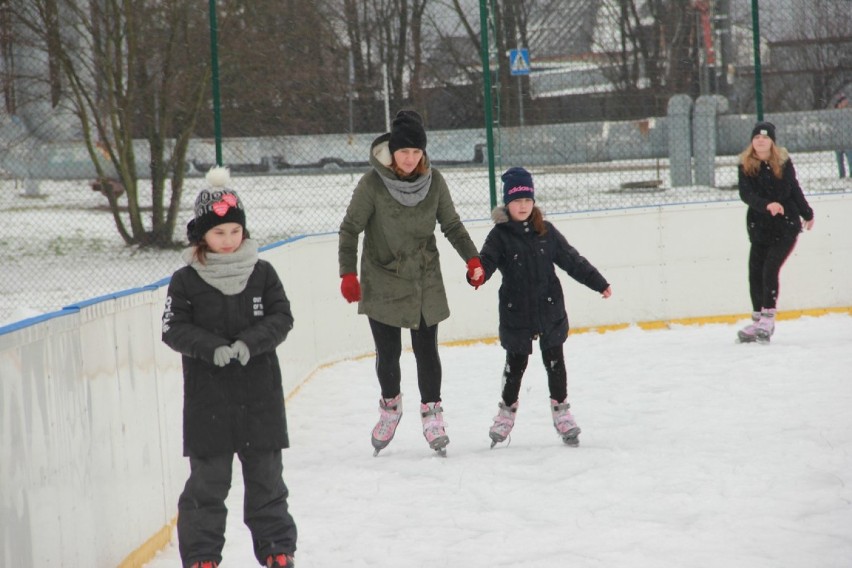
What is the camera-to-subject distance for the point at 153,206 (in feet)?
38.3

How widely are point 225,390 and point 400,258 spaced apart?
1.84 m

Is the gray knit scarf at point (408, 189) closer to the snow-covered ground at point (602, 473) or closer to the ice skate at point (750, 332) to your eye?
the snow-covered ground at point (602, 473)

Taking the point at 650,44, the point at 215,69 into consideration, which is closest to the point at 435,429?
the point at 215,69

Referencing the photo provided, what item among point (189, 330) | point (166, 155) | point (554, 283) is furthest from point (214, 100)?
point (189, 330)

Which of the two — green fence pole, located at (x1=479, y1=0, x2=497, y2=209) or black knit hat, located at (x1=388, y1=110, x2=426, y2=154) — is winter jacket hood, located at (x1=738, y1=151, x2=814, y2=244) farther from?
black knit hat, located at (x1=388, y1=110, x2=426, y2=154)

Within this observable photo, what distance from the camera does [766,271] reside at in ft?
24.7

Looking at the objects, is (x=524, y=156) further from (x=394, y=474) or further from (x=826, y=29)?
(x=394, y=474)

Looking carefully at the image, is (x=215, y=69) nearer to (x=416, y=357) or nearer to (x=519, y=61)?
(x=519, y=61)

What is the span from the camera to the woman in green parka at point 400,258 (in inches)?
196

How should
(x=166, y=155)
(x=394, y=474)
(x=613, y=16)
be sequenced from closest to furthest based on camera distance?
(x=394, y=474)
(x=613, y=16)
(x=166, y=155)

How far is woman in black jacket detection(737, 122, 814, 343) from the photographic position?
24.6 feet

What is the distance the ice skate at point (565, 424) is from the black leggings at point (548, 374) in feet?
0.12

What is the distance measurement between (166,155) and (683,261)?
16.9 ft

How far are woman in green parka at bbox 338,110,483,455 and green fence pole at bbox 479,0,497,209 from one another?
421cm
